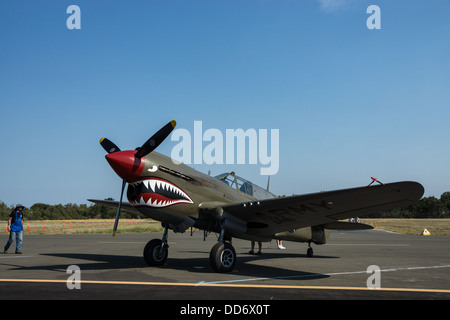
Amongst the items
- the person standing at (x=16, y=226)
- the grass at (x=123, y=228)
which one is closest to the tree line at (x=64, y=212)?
the grass at (x=123, y=228)

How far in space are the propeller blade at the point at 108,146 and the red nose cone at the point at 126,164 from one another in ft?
2.97

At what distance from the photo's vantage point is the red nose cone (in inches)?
350

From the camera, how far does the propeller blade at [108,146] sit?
989 cm

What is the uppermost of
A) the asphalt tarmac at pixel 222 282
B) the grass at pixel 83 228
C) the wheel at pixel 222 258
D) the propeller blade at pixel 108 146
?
the propeller blade at pixel 108 146

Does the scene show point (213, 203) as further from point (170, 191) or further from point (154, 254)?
point (154, 254)

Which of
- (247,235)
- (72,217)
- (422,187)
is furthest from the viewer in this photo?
(72,217)

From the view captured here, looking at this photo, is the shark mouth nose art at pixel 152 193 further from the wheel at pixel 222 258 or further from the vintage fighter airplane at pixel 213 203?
the wheel at pixel 222 258

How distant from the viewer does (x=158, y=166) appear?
30.9 feet

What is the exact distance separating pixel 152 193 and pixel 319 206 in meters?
4.14

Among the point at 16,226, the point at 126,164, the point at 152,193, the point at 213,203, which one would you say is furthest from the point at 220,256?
the point at 16,226

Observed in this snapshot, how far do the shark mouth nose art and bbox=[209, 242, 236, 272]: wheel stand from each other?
1634 millimetres
